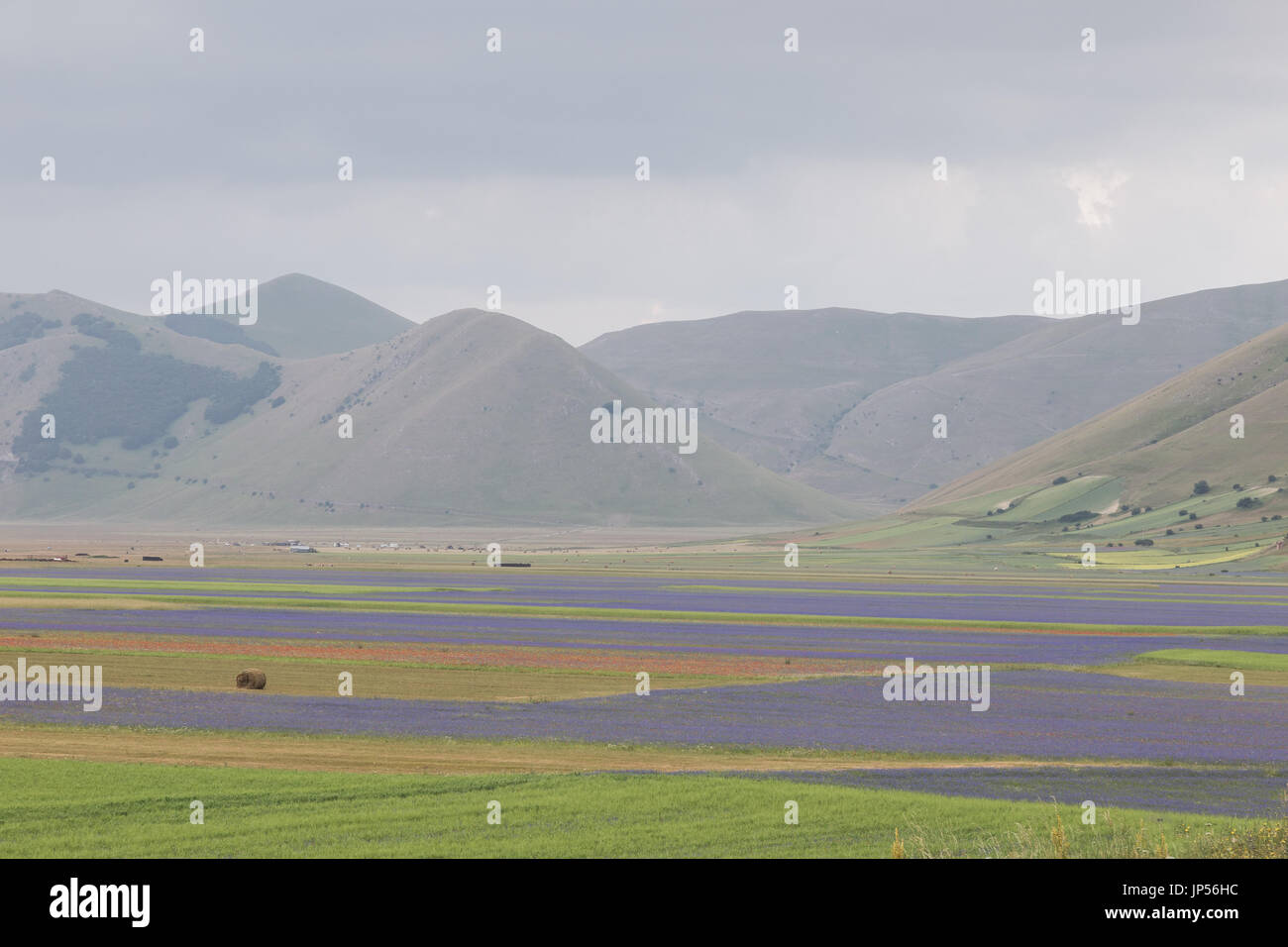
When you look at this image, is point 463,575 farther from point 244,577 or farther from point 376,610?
point 376,610

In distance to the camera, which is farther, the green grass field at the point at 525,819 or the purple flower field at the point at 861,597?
the purple flower field at the point at 861,597

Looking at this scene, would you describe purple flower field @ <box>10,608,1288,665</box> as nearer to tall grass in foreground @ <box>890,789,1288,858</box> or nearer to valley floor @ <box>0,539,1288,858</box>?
valley floor @ <box>0,539,1288,858</box>

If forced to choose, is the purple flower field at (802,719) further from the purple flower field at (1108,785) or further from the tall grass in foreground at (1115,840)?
the tall grass in foreground at (1115,840)

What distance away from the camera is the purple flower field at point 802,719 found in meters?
43.0

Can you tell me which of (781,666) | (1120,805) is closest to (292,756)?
(1120,805)

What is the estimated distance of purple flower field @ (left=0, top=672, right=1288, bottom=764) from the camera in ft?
141

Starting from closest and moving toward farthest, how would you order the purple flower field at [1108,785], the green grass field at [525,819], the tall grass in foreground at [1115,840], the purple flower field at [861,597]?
the tall grass in foreground at [1115,840], the green grass field at [525,819], the purple flower field at [1108,785], the purple flower field at [861,597]

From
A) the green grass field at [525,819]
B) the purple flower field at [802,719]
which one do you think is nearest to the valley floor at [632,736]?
the green grass field at [525,819]

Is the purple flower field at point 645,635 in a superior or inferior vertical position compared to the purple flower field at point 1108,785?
superior
